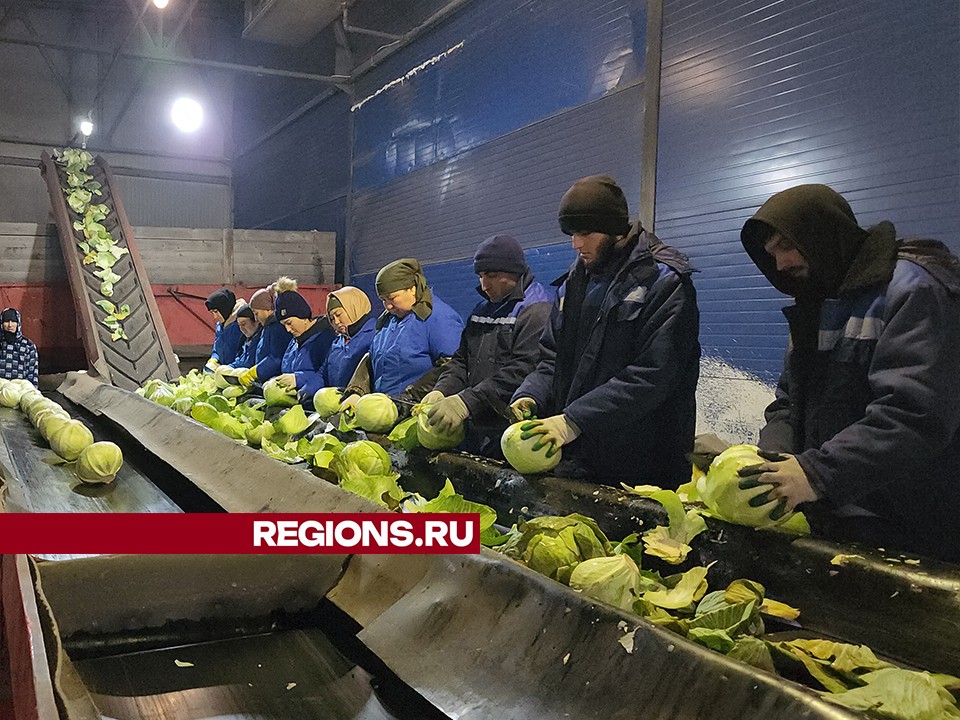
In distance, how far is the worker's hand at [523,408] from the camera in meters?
2.94

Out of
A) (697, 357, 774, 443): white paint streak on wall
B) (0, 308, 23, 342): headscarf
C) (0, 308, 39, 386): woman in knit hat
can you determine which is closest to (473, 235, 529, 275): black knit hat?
(697, 357, 774, 443): white paint streak on wall

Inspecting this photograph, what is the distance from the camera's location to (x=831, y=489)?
1.79m

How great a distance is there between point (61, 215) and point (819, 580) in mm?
9561

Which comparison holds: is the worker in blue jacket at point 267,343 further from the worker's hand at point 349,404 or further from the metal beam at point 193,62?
the metal beam at point 193,62

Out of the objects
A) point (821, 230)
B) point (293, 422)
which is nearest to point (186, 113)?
point (293, 422)

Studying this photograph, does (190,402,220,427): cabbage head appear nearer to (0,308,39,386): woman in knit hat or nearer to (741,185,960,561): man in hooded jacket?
(741,185,960,561): man in hooded jacket

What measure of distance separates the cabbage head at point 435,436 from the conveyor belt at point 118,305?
5362 mm

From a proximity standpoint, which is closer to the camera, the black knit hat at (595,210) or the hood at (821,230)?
the hood at (821,230)

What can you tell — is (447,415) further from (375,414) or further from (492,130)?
(492,130)

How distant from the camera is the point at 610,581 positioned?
1550mm

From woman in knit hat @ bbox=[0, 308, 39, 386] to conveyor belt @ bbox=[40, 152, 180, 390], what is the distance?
531mm

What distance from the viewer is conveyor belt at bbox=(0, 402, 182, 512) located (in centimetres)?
296

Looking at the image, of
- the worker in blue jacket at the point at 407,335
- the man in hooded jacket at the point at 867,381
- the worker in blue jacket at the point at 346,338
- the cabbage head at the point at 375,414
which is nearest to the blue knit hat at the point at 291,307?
the worker in blue jacket at the point at 346,338

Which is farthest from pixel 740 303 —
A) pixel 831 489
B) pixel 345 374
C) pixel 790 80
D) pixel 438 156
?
pixel 438 156
